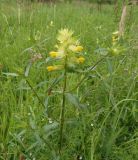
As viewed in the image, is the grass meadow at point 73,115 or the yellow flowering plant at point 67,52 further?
the grass meadow at point 73,115

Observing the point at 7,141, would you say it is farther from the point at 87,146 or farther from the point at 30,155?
the point at 87,146

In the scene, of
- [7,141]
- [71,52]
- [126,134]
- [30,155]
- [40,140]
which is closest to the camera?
[71,52]

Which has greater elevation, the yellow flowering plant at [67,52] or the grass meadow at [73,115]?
the yellow flowering plant at [67,52]

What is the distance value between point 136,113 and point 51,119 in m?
0.46

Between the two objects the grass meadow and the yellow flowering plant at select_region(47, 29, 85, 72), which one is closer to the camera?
the yellow flowering plant at select_region(47, 29, 85, 72)

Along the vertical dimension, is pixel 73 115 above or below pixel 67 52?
below

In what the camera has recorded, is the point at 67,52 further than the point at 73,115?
No

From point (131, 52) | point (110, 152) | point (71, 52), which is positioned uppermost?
point (71, 52)

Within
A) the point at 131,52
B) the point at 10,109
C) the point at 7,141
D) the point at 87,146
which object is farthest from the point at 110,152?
the point at 131,52

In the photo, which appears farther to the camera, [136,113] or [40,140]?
[136,113]

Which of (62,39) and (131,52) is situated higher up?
(62,39)

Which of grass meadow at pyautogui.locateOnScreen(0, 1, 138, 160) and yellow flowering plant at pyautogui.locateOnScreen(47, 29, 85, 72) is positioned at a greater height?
yellow flowering plant at pyautogui.locateOnScreen(47, 29, 85, 72)

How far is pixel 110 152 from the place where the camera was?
146 centimetres

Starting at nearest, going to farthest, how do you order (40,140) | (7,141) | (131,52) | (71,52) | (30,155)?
(71,52)
(40,140)
(30,155)
(7,141)
(131,52)
